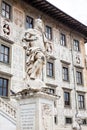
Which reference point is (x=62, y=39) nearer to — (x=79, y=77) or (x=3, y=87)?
(x=79, y=77)

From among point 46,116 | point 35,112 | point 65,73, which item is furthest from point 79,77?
point 35,112

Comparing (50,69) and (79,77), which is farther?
(79,77)

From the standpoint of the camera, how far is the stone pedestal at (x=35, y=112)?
7.49 meters

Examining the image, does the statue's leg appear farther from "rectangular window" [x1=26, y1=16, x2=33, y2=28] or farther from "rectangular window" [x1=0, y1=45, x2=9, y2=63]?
"rectangular window" [x1=26, y1=16, x2=33, y2=28]

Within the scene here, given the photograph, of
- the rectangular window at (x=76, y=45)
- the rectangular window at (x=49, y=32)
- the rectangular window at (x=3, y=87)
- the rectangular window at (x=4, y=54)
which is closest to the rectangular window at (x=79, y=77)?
the rectangular window at (x=76, y=45)

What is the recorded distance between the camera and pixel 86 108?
26969 mm

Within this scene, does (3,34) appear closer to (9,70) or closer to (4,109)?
(9,70)

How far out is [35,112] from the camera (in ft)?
24.8

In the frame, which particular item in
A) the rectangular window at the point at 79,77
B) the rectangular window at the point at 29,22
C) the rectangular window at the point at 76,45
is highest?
the rectangular window at the point at 29,22

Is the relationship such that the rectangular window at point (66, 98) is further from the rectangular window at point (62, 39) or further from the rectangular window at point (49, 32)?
the rectangular window at point (49, 32)

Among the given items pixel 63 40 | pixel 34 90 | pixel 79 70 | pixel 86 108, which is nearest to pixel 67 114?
pixel 86 108

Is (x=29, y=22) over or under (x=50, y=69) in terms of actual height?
over

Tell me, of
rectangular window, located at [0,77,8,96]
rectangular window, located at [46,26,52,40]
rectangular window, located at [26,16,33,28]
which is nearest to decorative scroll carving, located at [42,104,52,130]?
rectangular window, located at [0,77,8,96]

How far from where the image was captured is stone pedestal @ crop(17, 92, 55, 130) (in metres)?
7.49
